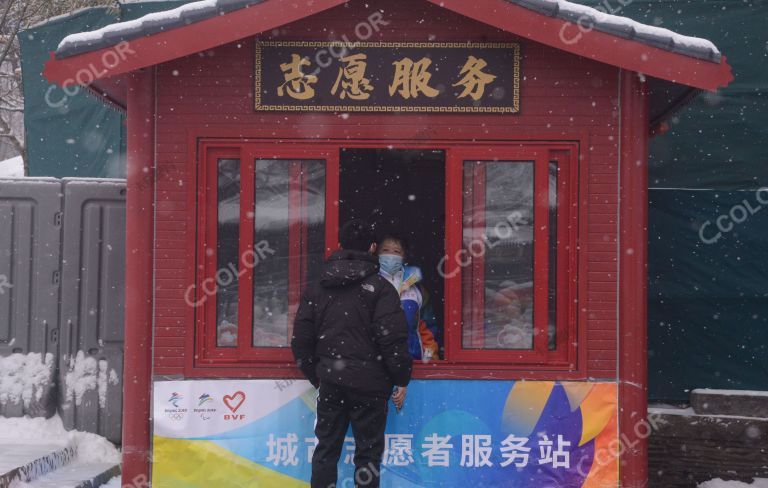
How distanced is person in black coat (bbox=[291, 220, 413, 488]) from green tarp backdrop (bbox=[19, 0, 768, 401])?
465 centimetres

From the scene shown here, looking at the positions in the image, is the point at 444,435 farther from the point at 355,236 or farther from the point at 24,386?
the point at 24,386

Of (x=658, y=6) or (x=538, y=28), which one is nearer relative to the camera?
(x=538, y=28)

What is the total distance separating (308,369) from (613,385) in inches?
89.3

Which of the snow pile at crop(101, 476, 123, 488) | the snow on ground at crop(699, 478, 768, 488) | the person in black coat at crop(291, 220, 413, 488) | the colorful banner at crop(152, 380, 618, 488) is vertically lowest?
the snow on ground at crop(699, 478, 768, 488)

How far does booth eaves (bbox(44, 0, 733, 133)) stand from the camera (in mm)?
6023

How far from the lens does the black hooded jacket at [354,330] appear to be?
5781 mm

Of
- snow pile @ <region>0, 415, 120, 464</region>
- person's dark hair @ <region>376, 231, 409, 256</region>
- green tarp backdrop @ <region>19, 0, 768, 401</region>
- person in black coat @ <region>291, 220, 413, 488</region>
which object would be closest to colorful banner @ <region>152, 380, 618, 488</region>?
person in black coat @ <region>291, 220, 413, 488</region>

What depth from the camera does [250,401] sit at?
6570 mm

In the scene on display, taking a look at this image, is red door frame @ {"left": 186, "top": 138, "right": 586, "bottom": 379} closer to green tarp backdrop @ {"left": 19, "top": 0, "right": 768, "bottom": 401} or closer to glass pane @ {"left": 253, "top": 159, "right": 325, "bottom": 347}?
glass pane @ {"left": 253, "top": 159, "right": 325, "bottom": 347}

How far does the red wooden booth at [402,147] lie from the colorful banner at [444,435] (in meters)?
0.12

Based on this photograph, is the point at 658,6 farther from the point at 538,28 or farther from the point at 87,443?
the point at 87,443

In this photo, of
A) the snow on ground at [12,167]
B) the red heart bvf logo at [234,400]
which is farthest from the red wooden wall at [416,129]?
the snow on ground at [12,167]

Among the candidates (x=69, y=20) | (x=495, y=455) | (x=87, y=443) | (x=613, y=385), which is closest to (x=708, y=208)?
(x=613, y=385)

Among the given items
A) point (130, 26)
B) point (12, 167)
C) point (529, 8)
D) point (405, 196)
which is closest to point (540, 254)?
point (529, 8)
